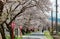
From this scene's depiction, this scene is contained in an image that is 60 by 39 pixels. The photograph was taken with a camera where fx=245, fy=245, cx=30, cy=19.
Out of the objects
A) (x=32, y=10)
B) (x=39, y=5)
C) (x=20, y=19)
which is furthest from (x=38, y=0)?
(x=20, y=19)

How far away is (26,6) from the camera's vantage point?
1997cm

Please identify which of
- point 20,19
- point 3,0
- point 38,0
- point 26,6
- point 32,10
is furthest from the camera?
point 20,19

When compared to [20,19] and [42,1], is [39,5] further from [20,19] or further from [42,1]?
[20,19]

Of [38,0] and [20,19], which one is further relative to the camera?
[20,19]

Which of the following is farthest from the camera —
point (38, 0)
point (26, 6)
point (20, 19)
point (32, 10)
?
point (20, 19)

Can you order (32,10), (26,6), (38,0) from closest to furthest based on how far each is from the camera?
(38,0), (26,6), (32,10)

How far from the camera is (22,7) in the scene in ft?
68.0

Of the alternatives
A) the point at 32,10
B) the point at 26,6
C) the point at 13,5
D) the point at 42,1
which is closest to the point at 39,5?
the point at 42,1

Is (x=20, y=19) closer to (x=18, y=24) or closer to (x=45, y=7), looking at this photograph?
(x=18, y=24)

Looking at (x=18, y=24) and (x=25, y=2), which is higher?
(x=25, y=2)

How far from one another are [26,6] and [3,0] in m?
5.29

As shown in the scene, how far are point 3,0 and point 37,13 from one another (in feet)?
32.0

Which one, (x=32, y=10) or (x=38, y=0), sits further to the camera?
(x=32, y=10)

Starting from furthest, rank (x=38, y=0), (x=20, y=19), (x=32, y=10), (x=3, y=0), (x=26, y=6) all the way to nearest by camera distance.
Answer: (x=20, y=19), (x=32, y=10), (x=26, y=6), (x=38, y=0), (x=3, y=0)
